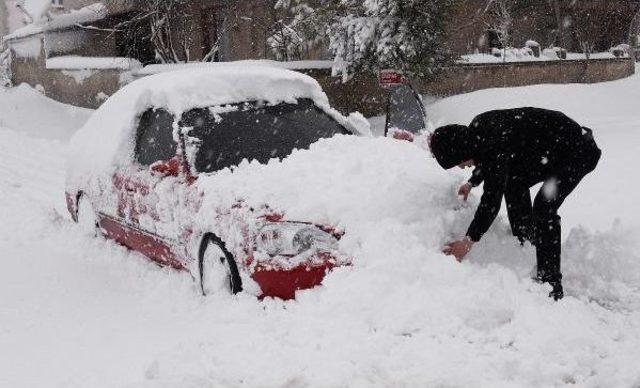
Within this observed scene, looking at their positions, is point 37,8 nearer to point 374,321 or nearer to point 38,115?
point 38,115

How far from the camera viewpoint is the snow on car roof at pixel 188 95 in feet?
17.6

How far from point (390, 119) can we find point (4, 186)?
5.42 meters

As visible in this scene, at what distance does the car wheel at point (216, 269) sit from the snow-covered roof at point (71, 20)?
15828 mm

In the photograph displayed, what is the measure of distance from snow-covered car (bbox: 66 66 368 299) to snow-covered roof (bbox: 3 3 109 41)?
1404cm

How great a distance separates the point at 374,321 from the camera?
12.0 feet

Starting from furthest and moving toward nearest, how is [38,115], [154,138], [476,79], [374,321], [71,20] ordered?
[71,20] < [38,115] < [476,79] < [154,138] < [374,321]

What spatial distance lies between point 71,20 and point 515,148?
19361 mm

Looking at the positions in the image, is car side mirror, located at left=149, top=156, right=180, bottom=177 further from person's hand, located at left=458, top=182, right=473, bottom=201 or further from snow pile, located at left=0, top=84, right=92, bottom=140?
snow pile, located at left=0, top=84, right=92, bottom=140

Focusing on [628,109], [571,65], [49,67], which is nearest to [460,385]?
[628,109]

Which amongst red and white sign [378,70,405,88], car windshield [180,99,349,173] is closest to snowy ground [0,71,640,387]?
car windshield [180,99,349,173]

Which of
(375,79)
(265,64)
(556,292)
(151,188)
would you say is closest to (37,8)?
(265,64)

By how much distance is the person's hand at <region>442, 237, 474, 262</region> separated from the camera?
4.00 metres

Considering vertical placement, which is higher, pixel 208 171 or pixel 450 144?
pixel 450 144

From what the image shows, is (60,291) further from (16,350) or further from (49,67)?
(49,67)
